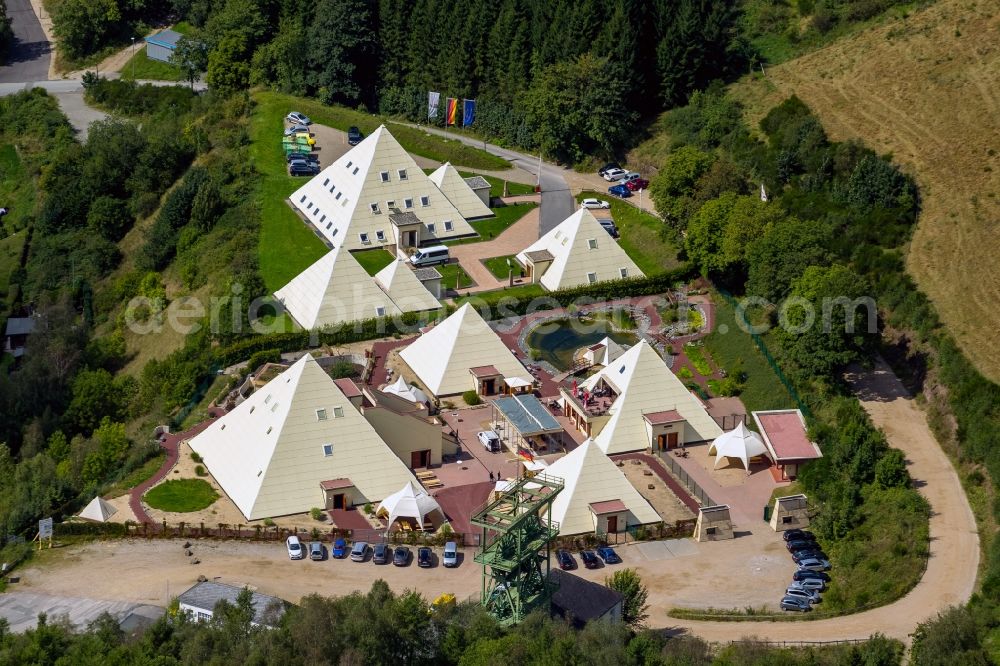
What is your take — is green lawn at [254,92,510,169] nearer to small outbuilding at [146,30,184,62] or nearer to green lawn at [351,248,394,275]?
green lawn at [351,248,394,275]

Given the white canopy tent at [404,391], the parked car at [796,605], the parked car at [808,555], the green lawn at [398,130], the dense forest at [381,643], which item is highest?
the green lawn at [398,130]

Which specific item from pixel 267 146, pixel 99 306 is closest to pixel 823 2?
pixel 267 146

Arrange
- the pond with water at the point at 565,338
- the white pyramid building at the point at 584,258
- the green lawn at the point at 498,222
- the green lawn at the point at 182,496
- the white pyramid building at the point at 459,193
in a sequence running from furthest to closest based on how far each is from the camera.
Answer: the white pyramid building at the point at 459,193 → the green lawn at the point at 498,222 → the white pyramid building at the point at 584,258 → the pond with water at the point at 565,338 → the green lawn at the point at 182,496

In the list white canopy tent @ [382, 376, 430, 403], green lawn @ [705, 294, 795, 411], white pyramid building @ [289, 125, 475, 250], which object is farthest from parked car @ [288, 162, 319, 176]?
green lawn @ [705, 294, 795, 411]

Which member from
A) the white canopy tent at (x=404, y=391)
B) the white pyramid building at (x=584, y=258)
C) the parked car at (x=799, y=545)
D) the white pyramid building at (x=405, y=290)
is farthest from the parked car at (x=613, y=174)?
the parked car at (x=799, y=545)

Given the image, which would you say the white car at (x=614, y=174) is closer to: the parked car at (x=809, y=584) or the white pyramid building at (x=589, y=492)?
the white pyramid building at (x=589, y=492)

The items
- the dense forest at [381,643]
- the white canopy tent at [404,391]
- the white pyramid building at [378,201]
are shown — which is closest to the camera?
the dense forest at [381,643]
